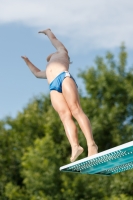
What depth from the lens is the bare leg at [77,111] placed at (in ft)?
15.4

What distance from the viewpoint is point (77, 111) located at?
15.6ft

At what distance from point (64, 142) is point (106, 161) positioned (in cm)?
1470

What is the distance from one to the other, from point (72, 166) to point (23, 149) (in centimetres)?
1492

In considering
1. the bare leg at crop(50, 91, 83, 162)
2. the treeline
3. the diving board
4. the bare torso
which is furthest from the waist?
the treeline

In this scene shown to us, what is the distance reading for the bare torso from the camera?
5.02m

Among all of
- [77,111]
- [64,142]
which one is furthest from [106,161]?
[64,142]

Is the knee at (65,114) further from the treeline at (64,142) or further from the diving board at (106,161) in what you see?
the treeline at (64,142)

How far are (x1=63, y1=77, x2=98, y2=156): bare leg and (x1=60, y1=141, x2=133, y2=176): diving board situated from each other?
0.47ft

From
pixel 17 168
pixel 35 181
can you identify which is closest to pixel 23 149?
pixel 17 168

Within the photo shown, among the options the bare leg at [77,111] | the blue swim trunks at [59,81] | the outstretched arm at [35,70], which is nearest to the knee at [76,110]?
the bare leg at [77,111]

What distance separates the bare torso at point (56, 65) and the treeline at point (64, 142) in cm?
1121

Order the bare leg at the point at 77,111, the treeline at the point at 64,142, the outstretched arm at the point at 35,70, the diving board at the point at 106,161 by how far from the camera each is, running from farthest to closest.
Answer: the treeline at the point at 64,142
the outstretched arm at the point at 35,70
the bare leg at the point at 77,111
the diving board at the point at 106,161

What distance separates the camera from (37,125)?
20.3 m

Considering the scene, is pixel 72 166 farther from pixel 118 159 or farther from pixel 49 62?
pixel 49 62
